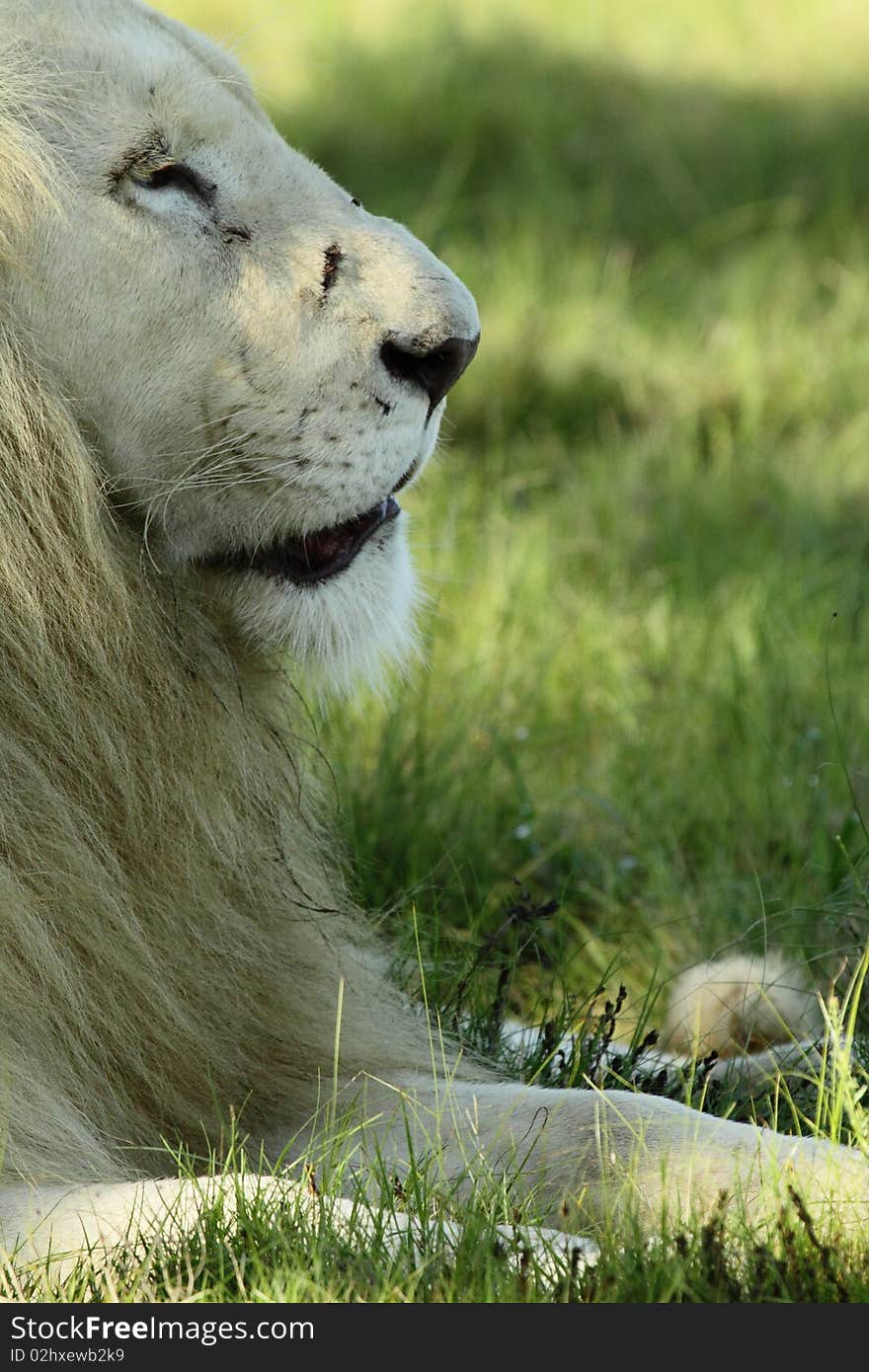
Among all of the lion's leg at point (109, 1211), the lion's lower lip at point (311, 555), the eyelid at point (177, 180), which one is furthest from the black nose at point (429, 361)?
the lion's leg at point (109, 1211)

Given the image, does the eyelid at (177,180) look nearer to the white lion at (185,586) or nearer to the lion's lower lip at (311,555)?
the white lion at (185,586)

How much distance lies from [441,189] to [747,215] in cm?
117

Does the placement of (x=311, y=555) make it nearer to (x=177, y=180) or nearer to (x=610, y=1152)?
(x=177, y=180)

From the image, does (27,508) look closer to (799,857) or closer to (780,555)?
(799,857)

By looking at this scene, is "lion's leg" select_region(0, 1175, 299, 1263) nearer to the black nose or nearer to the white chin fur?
the white chin fur

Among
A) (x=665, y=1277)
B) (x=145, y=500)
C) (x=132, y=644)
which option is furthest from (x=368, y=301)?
(x=665, y=1277)

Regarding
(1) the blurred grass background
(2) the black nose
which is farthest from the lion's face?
(1) the blurred grass background

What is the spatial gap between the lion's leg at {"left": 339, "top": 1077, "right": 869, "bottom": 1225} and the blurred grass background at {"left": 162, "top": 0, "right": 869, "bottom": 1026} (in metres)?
0.52

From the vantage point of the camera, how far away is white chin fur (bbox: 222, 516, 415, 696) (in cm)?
239

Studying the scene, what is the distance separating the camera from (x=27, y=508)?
7.20 ft

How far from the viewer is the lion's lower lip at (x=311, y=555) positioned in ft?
7.79

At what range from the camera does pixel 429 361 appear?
2.35m

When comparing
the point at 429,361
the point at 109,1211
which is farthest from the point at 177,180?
the point at 109,1211

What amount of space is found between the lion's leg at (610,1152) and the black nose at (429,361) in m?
0.90
